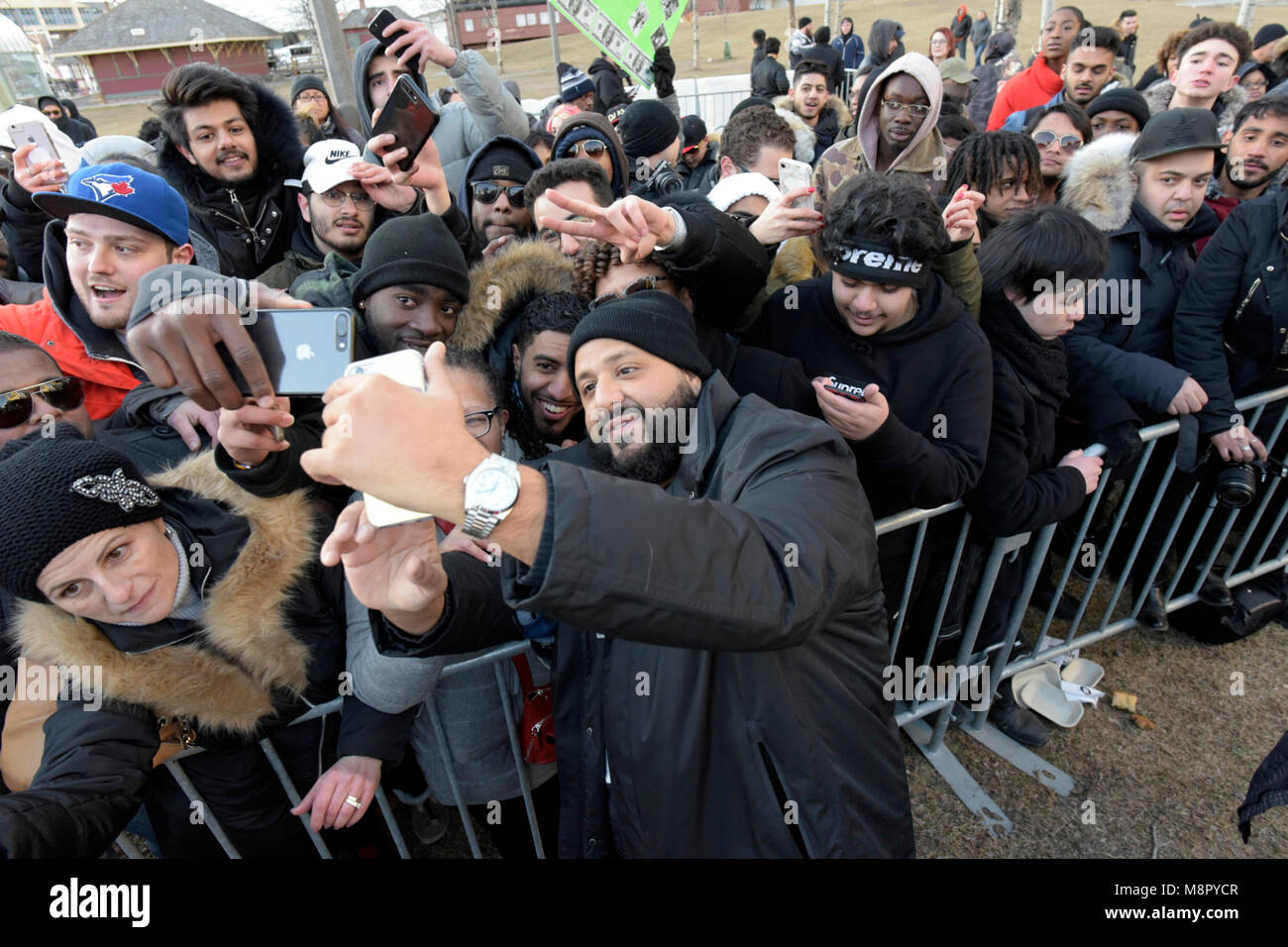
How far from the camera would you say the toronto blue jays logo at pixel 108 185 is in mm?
2385

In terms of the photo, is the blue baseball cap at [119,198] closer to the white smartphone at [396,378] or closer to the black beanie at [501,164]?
the black beanie at [501,164]

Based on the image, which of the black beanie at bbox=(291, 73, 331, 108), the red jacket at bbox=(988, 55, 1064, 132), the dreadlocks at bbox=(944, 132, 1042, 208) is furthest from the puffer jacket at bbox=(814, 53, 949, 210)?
the black beanie at bbox=(291, 73, 331, 108)

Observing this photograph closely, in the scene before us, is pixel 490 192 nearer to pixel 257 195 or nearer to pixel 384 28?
pixel 384 28

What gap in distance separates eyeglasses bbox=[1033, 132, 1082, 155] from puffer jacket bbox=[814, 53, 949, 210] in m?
0.97

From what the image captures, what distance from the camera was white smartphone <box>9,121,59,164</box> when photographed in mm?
3322

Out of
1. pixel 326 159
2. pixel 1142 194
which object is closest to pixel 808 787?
pixel 326 159

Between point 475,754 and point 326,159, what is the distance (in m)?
2.88

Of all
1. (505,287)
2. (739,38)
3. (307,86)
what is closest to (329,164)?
(505,287)

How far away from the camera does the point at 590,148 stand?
4547mm

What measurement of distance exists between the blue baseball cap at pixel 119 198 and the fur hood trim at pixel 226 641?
1.09m

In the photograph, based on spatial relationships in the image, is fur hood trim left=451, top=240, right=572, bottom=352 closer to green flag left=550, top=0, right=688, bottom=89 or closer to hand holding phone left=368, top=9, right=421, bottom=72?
hand holding phone left=368, top=9, right=421, bottom=72

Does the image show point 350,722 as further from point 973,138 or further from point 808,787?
point 973,138

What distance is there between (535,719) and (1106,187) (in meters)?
3.86
